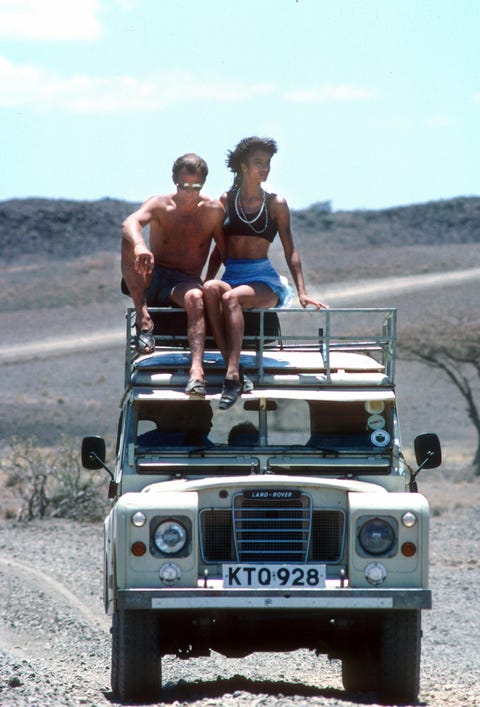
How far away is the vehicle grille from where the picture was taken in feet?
27.0

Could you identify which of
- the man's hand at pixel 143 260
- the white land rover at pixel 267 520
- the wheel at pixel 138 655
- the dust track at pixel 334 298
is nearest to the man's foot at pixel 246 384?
the white land rover at pixel 267 520

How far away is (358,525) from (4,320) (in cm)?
4997

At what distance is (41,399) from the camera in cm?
4303

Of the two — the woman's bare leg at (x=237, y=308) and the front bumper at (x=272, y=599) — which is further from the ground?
the woman's bare leg at (x=237, y=308)

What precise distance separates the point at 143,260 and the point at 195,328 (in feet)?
1.78

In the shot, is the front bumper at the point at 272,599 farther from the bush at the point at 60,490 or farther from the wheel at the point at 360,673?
the bush at the point at 60,490

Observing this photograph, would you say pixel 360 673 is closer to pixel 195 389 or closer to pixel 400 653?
pixel 400 653

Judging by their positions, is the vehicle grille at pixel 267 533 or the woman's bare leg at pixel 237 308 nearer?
the vehicle grille at pixel 267 533

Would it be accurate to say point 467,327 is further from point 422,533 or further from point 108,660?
point 422,533

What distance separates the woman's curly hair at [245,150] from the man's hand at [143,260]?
1.05 meters

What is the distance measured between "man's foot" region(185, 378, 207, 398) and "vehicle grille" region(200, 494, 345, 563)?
74cm

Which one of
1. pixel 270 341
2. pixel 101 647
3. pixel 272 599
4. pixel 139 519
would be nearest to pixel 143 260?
pixel 270 341

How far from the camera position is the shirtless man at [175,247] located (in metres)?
8.95

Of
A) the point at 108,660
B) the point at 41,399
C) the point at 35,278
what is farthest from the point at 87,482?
the point at 35,278
